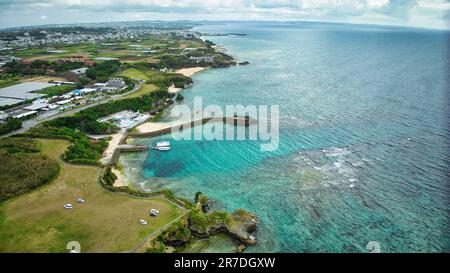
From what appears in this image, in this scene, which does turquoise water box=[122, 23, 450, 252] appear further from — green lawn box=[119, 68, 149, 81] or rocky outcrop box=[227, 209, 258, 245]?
green lawn box=[119, 68, 149, 81]

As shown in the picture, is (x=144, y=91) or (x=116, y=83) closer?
(x=144, y=91)

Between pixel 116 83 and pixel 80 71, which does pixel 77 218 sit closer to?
pixel 116 83

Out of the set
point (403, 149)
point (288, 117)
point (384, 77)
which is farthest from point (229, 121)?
point (384, 77)

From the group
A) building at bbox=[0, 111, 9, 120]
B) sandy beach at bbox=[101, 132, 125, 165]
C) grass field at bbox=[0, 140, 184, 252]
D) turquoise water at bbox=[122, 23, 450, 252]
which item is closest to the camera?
grass field at bbox=[0, 140, 184, 252]

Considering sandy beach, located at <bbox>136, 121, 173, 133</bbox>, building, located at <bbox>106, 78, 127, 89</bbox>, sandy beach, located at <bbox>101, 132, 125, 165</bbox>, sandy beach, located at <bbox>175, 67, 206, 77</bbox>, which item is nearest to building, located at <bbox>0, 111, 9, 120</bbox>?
sandy beach, located at <bbox>101, 132, 125, 165</bbox>

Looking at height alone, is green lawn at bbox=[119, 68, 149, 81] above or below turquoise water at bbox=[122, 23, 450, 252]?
above

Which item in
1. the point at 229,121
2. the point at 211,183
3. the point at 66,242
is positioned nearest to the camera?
the point at 66,242

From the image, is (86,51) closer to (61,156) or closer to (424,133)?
(61,156)

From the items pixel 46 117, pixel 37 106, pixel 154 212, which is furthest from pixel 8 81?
pixel 154 212

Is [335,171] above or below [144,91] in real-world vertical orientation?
below
